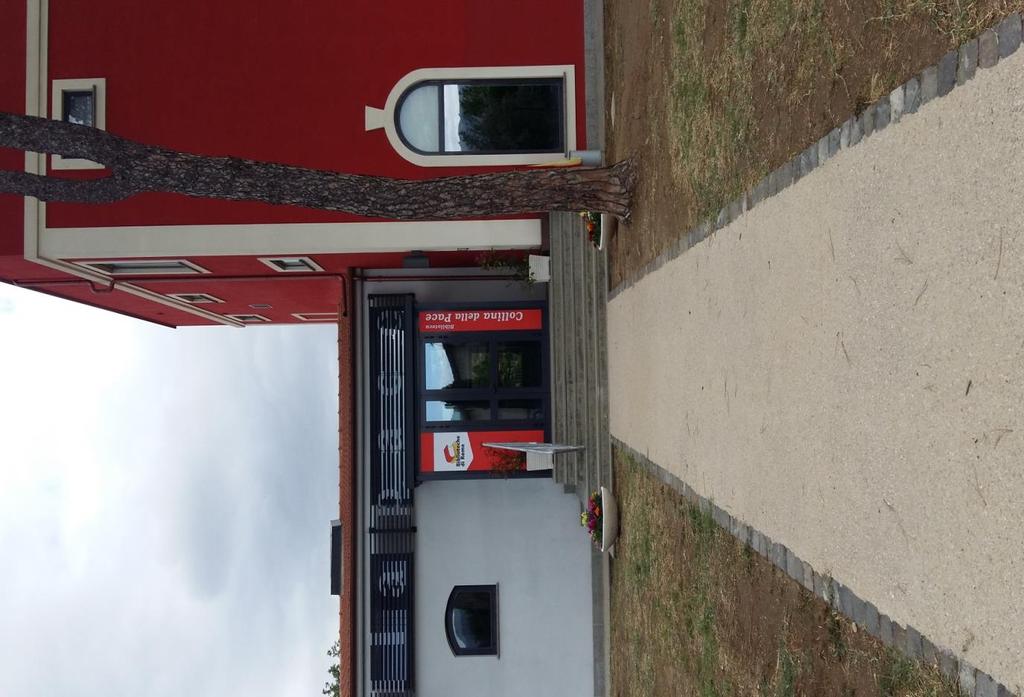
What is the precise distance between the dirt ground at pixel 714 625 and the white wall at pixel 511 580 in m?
2.66

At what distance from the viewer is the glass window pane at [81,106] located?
10945mm

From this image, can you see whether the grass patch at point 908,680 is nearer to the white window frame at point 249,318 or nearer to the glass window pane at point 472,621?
the glass window pane at point 472,621

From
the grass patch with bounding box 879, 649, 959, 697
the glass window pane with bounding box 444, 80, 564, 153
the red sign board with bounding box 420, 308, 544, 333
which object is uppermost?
the glass window pane with bounding box 444, 80, 564, 153

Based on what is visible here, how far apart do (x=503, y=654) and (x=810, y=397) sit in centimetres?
1027

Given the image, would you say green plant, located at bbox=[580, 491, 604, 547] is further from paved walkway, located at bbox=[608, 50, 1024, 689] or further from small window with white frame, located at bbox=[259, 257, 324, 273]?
small window with white frame, located at bbox=[259, 257, 324, 273]

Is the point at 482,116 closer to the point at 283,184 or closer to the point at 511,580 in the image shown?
the point at 283,184

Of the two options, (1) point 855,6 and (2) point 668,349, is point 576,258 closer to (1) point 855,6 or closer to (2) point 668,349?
(2) point 668,349

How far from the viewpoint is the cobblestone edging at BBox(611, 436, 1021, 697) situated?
3.17 meters

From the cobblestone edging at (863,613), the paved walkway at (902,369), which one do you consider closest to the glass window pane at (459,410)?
the cobblestone edging at (863,613)

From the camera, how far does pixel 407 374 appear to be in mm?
13023

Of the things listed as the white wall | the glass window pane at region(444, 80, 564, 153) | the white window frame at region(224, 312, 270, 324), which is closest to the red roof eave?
the white wall

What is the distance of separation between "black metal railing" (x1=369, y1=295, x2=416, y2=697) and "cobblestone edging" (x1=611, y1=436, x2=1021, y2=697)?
7.35 m

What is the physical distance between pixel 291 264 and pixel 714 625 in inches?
354

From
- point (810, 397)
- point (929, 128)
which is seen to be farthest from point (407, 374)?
point (929, 128)
